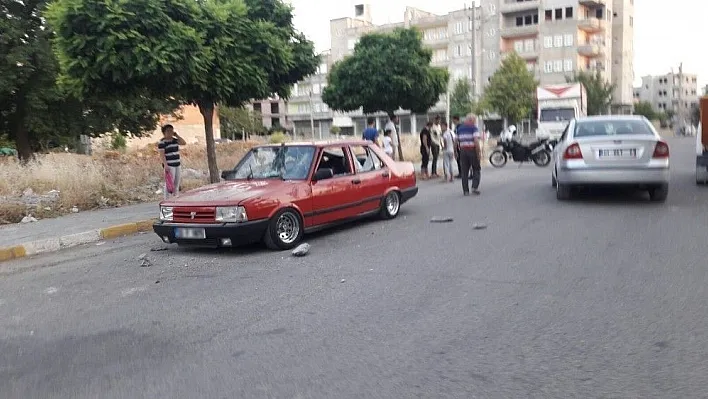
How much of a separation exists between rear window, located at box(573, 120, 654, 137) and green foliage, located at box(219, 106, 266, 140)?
5335 centimetres

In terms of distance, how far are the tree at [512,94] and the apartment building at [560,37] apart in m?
19.2

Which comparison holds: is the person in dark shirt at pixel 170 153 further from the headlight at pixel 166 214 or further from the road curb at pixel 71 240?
the headlight at pixel 166 214

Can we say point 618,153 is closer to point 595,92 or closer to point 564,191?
point 564,191

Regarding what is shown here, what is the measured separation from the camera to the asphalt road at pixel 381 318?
12.9 feet

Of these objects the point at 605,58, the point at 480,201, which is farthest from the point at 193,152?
the point at 605,58

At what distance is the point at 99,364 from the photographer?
4367 millimetres

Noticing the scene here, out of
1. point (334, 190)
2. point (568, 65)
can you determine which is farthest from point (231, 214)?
point (568, 65)

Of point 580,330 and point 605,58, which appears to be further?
point 605,58

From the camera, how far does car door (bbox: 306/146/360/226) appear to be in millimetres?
8812

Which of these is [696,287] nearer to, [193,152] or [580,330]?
[580,330]

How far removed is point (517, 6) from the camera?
68.9 m

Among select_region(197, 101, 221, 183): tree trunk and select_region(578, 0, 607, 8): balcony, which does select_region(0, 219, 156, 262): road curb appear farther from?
select_region(578, 0, 607, 8): balcony

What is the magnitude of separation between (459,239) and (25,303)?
5234 millimetres

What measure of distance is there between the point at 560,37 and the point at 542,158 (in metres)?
48.6
